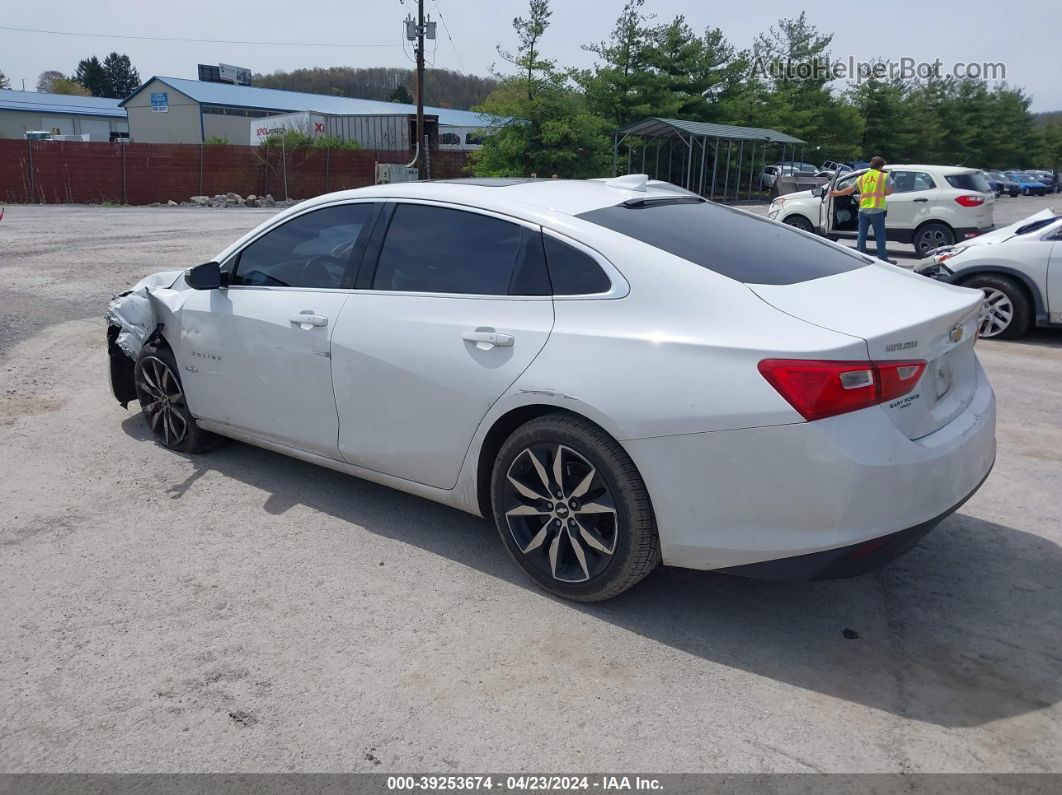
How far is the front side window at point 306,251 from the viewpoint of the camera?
4.31 meters

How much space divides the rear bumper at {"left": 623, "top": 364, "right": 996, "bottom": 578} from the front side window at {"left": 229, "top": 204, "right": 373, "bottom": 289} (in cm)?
193

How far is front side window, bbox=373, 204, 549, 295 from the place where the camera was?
367cm

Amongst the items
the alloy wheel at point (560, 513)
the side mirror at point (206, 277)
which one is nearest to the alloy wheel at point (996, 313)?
the alloy wheel at point (560, 513)

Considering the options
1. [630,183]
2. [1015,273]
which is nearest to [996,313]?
[1015,273]

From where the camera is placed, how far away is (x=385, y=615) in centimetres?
351

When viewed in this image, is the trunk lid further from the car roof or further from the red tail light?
the car roof

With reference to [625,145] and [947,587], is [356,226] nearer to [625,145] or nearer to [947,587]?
[947,587]

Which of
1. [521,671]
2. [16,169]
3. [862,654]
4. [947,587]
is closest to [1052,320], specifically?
[947,587]

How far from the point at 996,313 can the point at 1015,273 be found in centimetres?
44

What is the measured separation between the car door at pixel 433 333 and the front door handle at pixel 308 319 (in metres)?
0.12

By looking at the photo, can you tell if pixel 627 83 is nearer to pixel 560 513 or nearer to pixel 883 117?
pixel 883 117

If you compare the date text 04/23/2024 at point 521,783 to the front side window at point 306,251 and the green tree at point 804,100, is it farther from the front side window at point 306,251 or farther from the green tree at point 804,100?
the green tree at point 804,100

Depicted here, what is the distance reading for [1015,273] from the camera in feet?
28.8

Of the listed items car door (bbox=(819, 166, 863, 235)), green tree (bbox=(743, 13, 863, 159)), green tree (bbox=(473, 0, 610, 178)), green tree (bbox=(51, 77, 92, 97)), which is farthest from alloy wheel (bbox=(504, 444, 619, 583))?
green tree (bbox=(51, 77, 92, 97))
